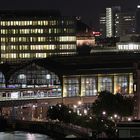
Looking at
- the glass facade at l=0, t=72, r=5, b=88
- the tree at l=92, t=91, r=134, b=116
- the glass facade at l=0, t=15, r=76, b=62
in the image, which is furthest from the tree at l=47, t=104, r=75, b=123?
the glass facade at l=0, t=15, r=76, b=62

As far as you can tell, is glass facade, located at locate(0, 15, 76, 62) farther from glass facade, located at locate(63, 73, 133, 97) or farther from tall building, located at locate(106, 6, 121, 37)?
tall building, located at locate(106, 6, 121, 37)

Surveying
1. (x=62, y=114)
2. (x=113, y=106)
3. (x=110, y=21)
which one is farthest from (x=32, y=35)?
(x=110, y=21)

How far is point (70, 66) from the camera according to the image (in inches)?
2613

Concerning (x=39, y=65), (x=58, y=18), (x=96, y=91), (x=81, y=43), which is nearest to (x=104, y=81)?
(x=96, y=91)

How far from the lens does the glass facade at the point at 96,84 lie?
63.0 m

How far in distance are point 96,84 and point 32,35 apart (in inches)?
1159

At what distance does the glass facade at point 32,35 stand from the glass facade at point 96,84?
92.5 ft

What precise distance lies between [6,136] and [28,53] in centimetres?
4485

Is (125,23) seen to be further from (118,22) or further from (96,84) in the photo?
(96,84)

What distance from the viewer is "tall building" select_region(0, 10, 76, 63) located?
92000 millimetres

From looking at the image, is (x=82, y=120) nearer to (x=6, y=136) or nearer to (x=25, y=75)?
(x=6, y=136)

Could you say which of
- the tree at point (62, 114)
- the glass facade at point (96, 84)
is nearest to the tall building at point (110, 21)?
the glass facade at point (96, 84)

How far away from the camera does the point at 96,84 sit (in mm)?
64000

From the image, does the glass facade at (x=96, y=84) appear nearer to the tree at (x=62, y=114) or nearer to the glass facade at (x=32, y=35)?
the tree at (x=62, y=114)
